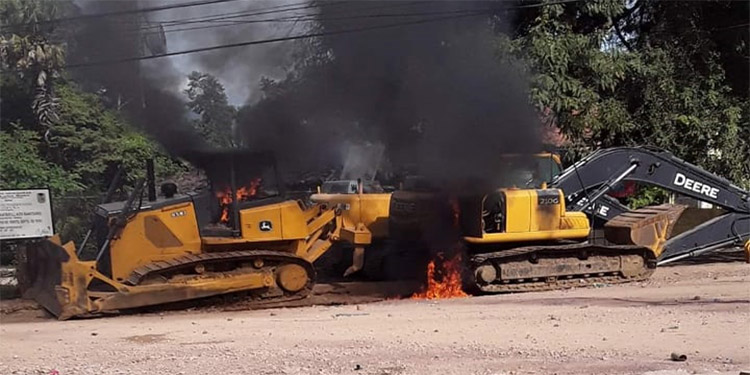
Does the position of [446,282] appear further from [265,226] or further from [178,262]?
[178,262]

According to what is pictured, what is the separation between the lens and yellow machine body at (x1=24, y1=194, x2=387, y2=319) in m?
10.7

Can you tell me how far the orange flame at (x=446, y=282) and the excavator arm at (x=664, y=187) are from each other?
1998mm

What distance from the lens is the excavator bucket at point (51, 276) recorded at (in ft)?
34.8

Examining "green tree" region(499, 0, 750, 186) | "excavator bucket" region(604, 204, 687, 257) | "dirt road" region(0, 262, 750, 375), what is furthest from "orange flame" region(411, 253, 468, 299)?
"green tree" region(499, 0, 750, 186)

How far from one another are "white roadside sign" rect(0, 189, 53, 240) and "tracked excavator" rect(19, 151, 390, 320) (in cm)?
24

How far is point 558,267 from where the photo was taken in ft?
41.1

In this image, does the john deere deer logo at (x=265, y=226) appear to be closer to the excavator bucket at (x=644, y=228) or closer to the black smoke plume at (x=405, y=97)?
the black smoke plume at (x=405, y=97)

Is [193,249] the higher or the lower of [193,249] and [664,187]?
the lower

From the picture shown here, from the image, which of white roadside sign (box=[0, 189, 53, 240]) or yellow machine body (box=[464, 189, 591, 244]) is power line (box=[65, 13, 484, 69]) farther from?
yellow machine body (box=[464, 189, 591, 244])

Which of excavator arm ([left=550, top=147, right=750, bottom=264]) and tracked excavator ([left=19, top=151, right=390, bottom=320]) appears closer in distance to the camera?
tracked excavator ([left=19, top=151, right=390, bottom=320])

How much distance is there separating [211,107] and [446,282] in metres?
4.44

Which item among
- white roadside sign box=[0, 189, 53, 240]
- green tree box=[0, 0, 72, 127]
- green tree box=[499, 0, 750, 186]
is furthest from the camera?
green tree box=[0, 0, 72, 127]

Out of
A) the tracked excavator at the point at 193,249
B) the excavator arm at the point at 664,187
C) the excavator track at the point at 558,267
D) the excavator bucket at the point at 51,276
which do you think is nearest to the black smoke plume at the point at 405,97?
the excavator arm at the point at 664,187

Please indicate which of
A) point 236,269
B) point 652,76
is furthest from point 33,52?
point 652,76
